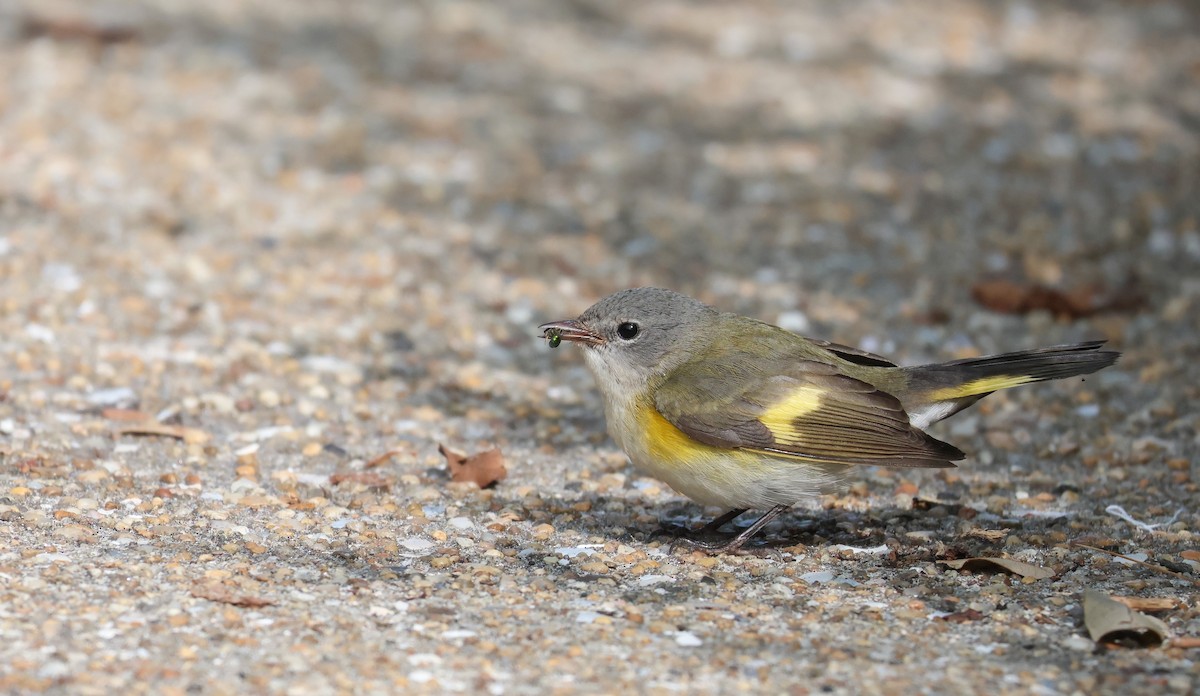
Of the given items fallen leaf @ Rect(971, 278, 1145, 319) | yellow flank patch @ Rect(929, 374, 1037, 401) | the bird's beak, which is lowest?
the bird's beak

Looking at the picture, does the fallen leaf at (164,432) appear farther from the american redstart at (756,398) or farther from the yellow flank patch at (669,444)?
the yellow flank patch at (669,444)

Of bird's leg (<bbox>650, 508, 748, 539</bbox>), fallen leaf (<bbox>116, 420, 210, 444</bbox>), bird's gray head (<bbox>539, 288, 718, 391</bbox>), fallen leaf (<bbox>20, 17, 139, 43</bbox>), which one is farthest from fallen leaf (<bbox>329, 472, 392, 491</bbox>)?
fallen leaf (<bbox>20, 17, 139, 43</bbox>)

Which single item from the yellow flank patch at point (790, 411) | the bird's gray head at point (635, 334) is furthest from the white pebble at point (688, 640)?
the bird's gray head at point (635, 334)

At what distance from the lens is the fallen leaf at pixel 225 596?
4.16 m

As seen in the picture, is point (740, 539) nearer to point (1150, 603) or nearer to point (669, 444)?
point (669, 444)

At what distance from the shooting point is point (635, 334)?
204 inches

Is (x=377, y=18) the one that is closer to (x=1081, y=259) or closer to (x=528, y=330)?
(x=528, y=330)

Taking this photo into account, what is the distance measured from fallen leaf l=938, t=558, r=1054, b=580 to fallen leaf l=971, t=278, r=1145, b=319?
319 centimetres

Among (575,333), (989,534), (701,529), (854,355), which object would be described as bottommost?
(701,529)

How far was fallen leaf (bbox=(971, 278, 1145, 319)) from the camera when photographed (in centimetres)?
754

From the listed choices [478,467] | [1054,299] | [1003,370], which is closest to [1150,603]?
[1003,370]

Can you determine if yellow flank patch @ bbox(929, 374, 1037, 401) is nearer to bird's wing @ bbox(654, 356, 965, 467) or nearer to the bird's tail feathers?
the bird's tail feathers

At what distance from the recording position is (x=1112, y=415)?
6.43m

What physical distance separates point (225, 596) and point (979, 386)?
2.71 metres
